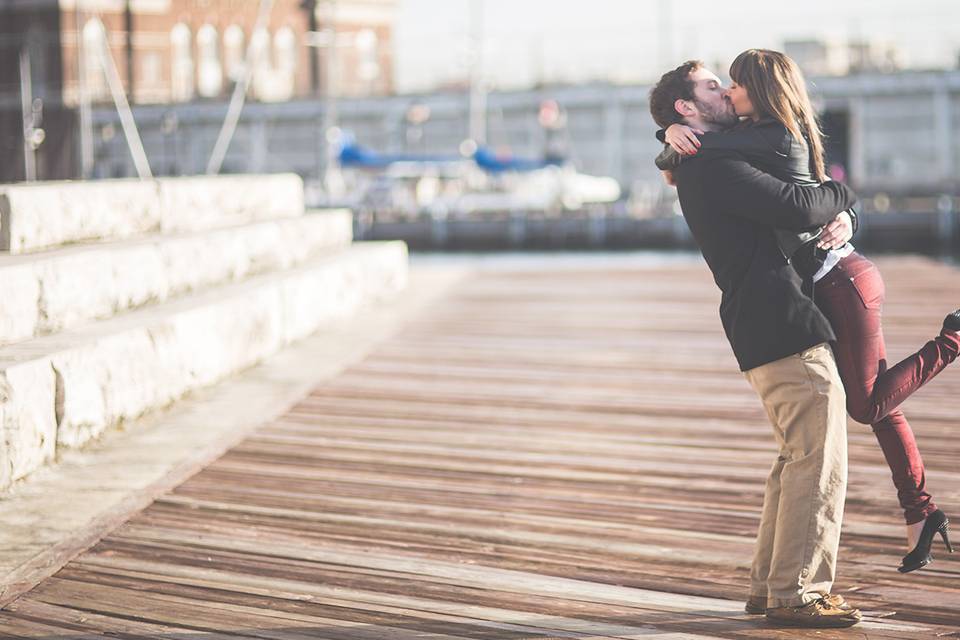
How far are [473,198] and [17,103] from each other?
2433cm

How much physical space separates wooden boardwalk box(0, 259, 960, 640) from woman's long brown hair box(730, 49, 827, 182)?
1.52 metres

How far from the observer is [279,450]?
245 inches

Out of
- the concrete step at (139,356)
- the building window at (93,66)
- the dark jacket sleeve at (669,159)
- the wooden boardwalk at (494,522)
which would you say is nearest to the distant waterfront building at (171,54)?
the building window at (93,66)

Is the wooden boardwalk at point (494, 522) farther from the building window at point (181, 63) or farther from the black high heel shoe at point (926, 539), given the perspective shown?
the building window at point (181, 63)

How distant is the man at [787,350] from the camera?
3.67 metres

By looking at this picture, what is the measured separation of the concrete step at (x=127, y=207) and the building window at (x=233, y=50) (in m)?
51.7

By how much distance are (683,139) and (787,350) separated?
2.29 ft

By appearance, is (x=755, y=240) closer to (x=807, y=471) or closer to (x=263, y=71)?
(x=807, y=471)

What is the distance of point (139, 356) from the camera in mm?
6582

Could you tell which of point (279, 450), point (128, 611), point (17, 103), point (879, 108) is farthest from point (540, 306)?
point (17, 103)

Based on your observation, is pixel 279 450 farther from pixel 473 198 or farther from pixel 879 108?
pixel 879 108

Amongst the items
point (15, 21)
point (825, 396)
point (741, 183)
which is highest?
point (15, 21)

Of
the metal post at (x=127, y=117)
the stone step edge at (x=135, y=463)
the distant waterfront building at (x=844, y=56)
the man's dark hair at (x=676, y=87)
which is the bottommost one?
the stone step edge at (x=135, y=463)

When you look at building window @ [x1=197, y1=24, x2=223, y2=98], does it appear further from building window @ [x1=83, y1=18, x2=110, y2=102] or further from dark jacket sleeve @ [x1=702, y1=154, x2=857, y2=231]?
dark jacket sleeve @ [x1=702, y1=154, x2=857, y2=231]
